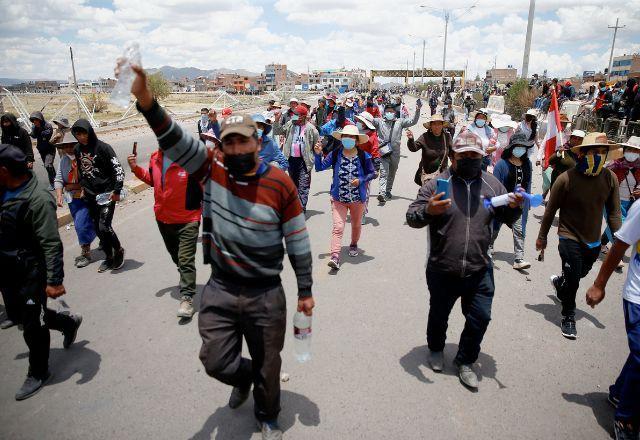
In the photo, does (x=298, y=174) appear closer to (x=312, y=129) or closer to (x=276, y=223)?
(x=312, y=129)

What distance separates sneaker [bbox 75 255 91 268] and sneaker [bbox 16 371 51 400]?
2.81 meters

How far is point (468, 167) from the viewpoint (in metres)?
3.18

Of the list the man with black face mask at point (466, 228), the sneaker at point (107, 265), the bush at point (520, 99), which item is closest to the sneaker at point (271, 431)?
the man with black face mask at point (466, 228)

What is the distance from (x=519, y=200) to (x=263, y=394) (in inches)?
86.3

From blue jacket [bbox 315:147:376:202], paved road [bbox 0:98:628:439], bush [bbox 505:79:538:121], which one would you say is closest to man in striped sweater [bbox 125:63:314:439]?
paved road [bbox 0:98:628:439]

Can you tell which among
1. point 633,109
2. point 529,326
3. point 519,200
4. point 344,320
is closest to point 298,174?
point 344,320

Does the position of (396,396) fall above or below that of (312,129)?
below

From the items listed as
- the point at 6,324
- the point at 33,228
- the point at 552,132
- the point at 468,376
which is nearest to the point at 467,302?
the point at 468,376

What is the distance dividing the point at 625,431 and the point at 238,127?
10.3 ft

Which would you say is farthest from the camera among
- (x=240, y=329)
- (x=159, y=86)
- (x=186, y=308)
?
(x=159, y=86)

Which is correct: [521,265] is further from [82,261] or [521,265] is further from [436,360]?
[82,261]

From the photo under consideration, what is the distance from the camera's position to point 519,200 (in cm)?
299

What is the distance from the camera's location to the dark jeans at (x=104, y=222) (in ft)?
18.6

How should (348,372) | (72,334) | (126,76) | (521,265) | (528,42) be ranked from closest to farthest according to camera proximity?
(126,76), (348,372), (72,334), (521,265), (528,42)
